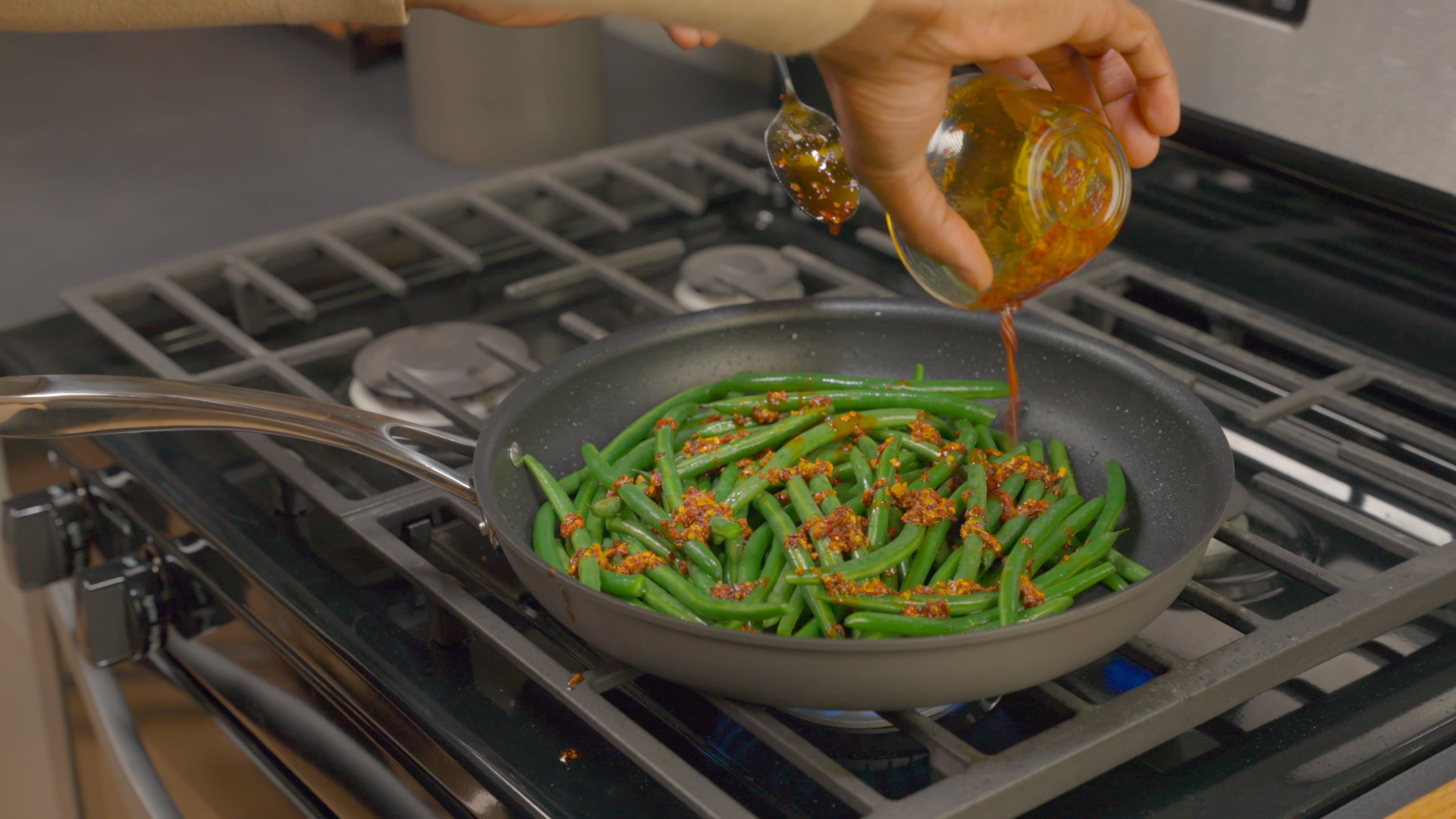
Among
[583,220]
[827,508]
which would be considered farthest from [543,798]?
[583,220]

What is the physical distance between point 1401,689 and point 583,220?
1.07 m

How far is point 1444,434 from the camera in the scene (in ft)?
3.73

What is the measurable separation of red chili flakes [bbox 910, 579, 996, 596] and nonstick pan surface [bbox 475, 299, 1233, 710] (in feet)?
0.28

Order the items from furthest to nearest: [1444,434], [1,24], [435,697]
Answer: [1444,434] < [435,697] < [1,24]

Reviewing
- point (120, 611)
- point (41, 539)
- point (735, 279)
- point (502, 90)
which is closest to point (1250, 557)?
point (735, 279)

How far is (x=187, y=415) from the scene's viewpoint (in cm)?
87

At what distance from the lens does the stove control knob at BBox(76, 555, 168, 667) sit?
1.04m

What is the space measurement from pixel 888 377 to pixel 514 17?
0.46 metres

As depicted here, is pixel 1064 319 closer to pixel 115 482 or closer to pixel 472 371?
pixel 472 371

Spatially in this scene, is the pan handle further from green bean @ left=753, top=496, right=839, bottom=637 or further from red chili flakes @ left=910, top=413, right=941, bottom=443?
red chili flakes @ left=910, top=413, right=941, bottom=443

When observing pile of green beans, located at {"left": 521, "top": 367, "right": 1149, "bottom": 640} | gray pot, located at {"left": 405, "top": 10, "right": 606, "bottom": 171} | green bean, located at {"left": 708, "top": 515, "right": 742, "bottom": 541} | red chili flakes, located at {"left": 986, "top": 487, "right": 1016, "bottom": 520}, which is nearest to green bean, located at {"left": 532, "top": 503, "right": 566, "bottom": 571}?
pile of green beans, located at {"left": 521, "top": 367, "right": 1149, "bottom": 640}

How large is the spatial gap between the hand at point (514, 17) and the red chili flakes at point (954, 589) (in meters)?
0.40

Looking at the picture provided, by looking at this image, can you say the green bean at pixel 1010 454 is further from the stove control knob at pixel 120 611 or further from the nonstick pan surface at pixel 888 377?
the stove control knob at pixel 120 611

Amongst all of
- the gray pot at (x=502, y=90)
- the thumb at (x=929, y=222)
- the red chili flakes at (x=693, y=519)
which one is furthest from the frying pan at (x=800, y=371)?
the gray pot at (x=502, y=90)
